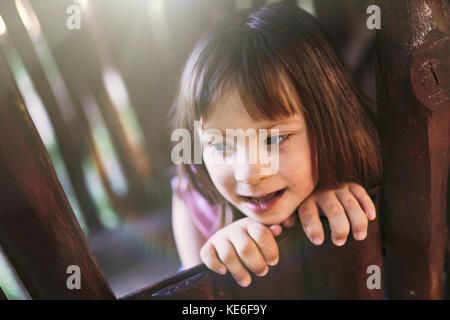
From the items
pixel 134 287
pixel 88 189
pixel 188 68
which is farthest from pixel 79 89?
pixel 134 287

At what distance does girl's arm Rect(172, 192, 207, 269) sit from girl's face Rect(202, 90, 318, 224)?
0.19 m

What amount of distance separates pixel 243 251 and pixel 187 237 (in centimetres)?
23

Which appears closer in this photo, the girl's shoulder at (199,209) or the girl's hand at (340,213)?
the girl's hand at (340,213)

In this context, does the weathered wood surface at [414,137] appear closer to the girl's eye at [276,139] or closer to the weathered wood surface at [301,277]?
the weathered wood surface at [301,277]

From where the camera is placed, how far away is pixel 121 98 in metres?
0.86

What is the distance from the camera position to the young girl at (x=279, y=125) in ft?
1.82

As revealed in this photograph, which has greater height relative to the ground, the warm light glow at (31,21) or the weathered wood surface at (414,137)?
the warm light glow at (31,21)

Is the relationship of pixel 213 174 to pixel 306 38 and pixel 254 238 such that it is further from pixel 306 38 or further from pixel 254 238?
pixel 306 38

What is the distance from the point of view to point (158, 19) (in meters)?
0.77

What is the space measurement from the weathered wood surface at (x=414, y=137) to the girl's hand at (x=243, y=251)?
276 mm

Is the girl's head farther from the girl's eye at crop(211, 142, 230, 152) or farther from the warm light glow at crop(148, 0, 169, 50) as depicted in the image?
the warm light glow at crop(148, 0, 169, 50)

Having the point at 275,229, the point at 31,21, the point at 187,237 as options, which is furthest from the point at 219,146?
the point at 31,21

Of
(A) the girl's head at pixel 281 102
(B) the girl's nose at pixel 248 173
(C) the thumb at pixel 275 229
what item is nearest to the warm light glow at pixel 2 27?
(A) the girl's head at pixel 281 102
